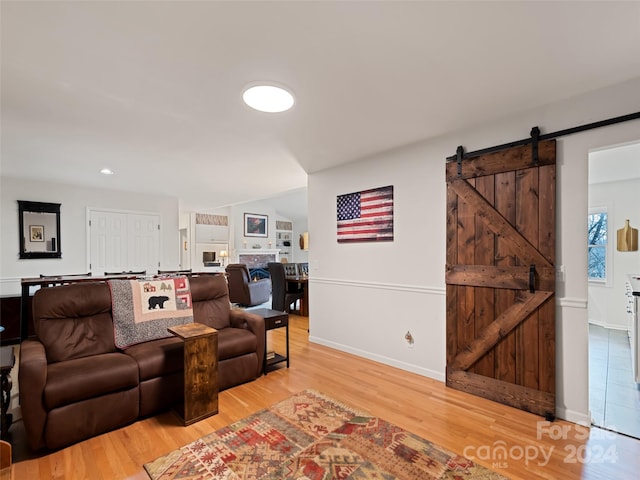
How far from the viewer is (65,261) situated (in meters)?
5.56

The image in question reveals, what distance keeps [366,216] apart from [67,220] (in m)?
5.50

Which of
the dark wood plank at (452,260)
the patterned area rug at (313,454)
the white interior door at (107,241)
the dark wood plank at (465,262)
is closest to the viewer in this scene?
the patterned area rug at (313,454)

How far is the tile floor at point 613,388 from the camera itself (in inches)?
91.8

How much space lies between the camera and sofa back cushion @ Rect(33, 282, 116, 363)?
246 centimetres

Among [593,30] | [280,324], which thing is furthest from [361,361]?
[593,30]

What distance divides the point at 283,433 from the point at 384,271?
80.1 inches

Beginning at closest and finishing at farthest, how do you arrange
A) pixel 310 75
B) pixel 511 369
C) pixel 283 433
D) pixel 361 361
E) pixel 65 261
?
pixel 310 75
pixel 283 433
pixel 511 369
pixel 361 361
pixel 65 261

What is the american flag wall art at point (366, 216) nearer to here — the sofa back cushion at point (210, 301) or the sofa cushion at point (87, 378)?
the sofa back cushion at point (210, 301)

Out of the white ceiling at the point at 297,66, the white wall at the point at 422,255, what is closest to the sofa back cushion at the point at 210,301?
the white wall at the point at 422,255

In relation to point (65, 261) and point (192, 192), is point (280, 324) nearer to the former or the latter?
point (192, 192)

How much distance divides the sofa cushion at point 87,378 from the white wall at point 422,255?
2488mm

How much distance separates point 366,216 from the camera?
3836 mm

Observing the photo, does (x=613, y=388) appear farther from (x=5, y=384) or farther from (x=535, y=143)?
(x=5, y=384)

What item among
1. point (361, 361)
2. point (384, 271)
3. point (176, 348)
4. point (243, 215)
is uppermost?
point (243, 215)
